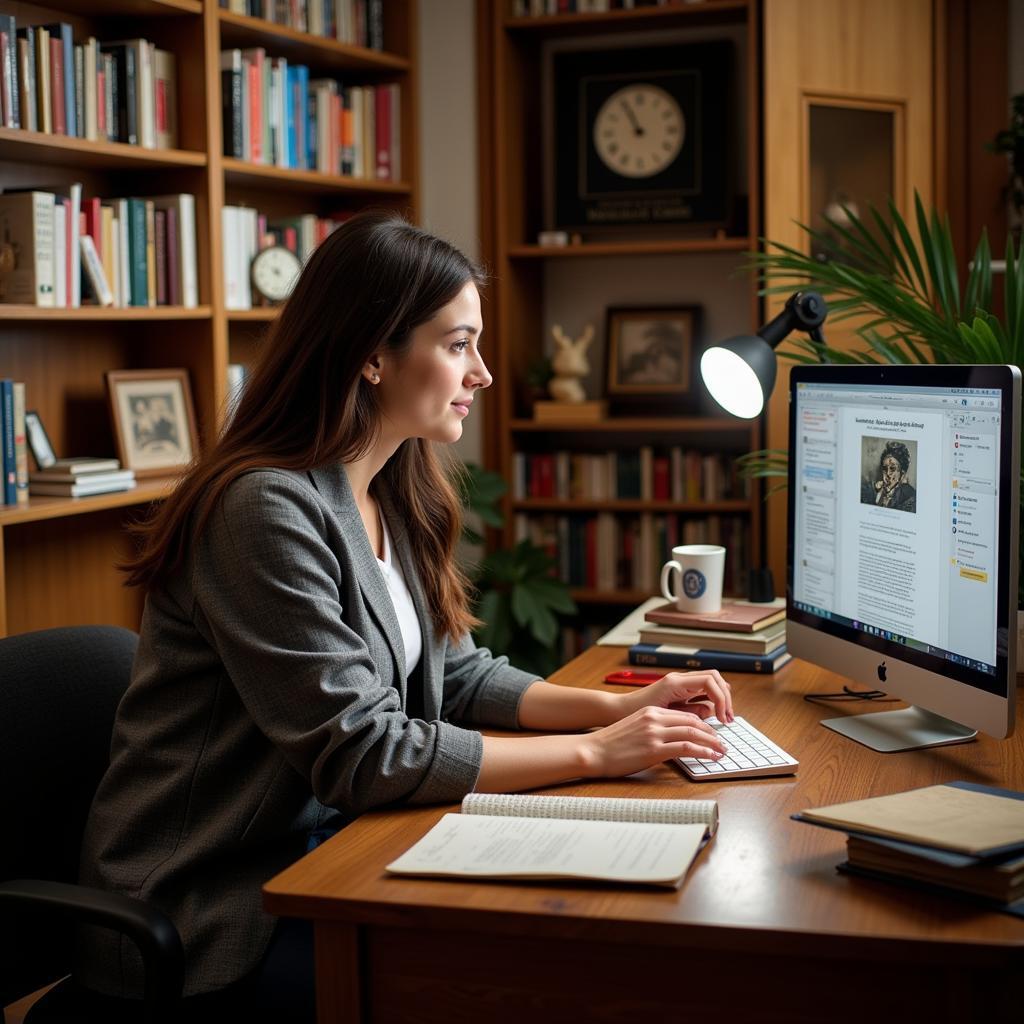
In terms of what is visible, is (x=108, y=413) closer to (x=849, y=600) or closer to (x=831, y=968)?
(x=849, y=600)

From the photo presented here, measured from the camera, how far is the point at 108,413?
10.6ft

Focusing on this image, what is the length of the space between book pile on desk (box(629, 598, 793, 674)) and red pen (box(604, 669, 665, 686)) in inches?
3.1

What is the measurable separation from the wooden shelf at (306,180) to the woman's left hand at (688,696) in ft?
7.00

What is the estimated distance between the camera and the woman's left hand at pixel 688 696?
163 centimetres

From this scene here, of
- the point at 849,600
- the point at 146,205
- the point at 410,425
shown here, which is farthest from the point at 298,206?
the point at 849,600

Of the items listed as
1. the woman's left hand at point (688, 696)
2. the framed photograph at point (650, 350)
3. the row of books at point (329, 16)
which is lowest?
the woman's left hand at point (688, 696)

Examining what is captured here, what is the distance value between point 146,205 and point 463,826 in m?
2.24

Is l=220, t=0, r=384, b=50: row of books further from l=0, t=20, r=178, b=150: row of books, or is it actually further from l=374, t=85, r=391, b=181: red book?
l=0, t=20, r=178, b=150: row of books

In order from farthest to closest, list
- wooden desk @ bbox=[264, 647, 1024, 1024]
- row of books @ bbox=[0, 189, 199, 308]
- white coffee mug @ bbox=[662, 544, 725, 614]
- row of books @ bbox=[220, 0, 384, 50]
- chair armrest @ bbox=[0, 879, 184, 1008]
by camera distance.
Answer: row of books @ bbox=[220, 0, 384, 50], row of books @ bbox=[0, 189, 199, 308], white coffee mug @ bbox=[662, 544, 725, 614], chair armrest @ bbox=[0, 879, 184, 1008], wooden desk @ bbox=[264, 647, 1024, 1024]

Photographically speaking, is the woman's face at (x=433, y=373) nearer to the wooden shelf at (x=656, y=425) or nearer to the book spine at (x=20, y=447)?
the book spine at (x=20, y=447)

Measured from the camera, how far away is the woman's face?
1.66 metres

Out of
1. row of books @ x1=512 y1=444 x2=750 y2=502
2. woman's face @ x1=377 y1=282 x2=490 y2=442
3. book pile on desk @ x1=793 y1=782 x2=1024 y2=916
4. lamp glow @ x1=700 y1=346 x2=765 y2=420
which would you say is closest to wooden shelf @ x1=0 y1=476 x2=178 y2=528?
woman's face @ x1=377 y1=282 x2=490 y2=442

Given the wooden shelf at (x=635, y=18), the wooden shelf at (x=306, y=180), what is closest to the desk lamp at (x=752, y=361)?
the wooden shelf at (x=306, y=180)

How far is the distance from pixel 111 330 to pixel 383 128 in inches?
46.4
